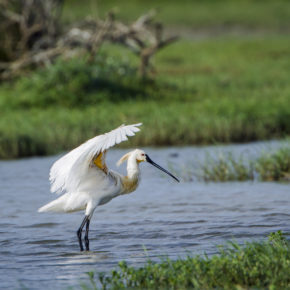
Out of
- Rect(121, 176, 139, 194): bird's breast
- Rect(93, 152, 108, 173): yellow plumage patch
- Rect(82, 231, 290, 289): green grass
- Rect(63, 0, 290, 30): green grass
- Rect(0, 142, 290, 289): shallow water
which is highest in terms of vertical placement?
Rect(63, 0, 290, 30): green grass

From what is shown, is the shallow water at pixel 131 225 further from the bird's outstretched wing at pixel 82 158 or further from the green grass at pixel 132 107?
the green grass at pixel 132 107

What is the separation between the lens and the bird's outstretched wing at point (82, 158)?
6.65 meters

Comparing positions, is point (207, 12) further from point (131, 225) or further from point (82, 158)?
point (82, 158)

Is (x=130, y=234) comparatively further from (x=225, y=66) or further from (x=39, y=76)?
(x=225, y=66)

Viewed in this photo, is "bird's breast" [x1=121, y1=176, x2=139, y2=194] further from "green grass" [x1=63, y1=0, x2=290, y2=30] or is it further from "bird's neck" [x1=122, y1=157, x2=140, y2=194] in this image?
"green grass" [x1=63, y1=0, x2=290, y2=30]

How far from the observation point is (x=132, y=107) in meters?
16.0

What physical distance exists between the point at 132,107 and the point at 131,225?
7691 millimetres

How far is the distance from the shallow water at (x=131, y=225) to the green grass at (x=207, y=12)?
1256 inches

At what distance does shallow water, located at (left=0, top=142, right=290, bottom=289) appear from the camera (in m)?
6.79

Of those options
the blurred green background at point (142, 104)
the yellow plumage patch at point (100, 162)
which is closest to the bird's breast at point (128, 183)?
the yellow plumage patch at point (100, 162)

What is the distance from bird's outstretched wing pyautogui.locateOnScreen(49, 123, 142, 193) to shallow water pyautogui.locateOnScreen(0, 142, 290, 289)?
677mm

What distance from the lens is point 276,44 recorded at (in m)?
31.8

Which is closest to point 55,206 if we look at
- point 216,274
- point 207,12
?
point 216,274

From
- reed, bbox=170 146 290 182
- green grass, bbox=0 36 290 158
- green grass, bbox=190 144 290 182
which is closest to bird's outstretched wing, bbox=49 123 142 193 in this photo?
reed, bbox=170 146 290 182
